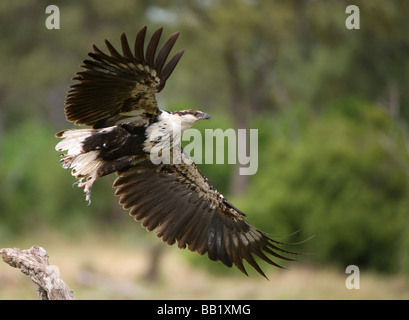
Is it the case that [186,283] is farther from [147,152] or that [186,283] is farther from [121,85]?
[121,85]

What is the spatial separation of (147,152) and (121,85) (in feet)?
4.18

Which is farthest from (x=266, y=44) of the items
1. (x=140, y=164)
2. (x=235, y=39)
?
(x=140, y=164)

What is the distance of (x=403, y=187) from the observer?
73.1ft

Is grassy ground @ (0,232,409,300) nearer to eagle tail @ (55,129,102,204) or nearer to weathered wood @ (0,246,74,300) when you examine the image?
eagle tail @ (55,129,102,204)

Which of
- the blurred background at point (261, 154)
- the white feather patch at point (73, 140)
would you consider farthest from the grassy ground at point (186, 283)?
the white feather patch at point (73, 140)

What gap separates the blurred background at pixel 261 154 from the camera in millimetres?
21500

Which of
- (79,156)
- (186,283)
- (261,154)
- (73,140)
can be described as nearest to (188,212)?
(79,156)

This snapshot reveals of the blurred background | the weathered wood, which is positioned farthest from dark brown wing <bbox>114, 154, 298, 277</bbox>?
the blurred background

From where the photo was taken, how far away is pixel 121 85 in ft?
29.2

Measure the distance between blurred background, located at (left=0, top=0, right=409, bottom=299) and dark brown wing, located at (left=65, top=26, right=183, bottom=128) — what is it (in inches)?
463

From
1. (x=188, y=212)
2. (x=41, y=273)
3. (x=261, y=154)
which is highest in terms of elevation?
(x=261, y=154)

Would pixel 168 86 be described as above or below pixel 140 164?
above
